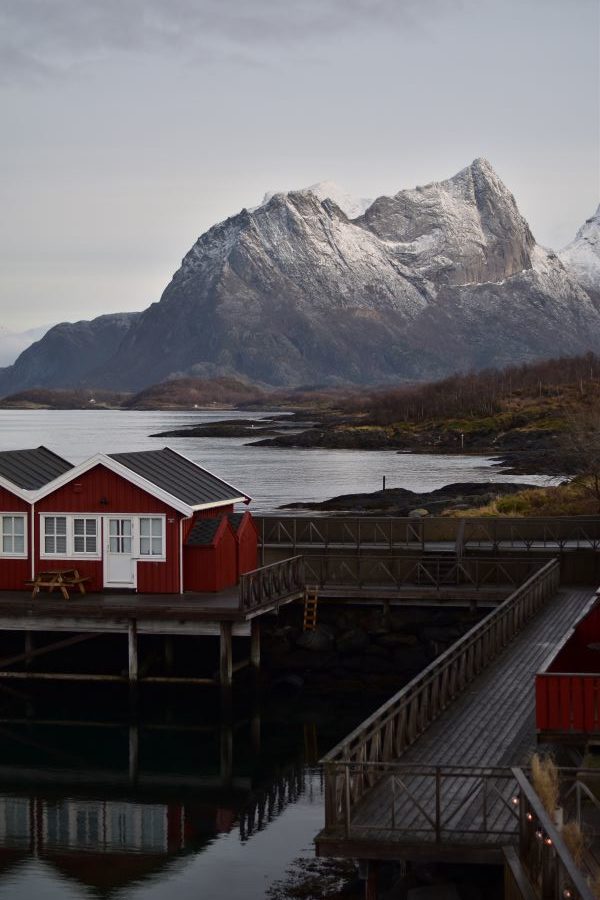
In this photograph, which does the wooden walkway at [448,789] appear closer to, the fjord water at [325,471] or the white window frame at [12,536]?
the white window frame at [12,536]

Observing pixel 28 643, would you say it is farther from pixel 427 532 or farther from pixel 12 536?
pixel 427 532

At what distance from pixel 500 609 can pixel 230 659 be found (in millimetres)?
7469

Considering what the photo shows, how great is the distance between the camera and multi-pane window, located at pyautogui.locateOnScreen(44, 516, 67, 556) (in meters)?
38.6

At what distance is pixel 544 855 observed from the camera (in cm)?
1641

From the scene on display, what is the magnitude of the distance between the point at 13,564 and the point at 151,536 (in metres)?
4.21

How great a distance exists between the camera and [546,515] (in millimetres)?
55469

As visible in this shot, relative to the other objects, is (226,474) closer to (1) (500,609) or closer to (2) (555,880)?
(1) (500,609)

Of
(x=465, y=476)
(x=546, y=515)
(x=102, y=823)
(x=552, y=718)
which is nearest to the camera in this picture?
(x=552, y=718)

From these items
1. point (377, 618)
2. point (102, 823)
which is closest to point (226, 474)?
point (377, 618)

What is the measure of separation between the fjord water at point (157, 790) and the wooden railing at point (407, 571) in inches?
169

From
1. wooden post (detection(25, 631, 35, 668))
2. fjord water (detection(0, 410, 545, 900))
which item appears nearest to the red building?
wooden post (detection(25, 631, 35, 668))

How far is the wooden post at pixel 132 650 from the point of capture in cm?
3544

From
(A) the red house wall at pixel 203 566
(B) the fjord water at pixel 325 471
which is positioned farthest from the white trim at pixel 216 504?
(B) the fjord water at pixel 325 471

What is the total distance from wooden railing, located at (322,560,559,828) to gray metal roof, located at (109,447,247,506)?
31.8 feet
